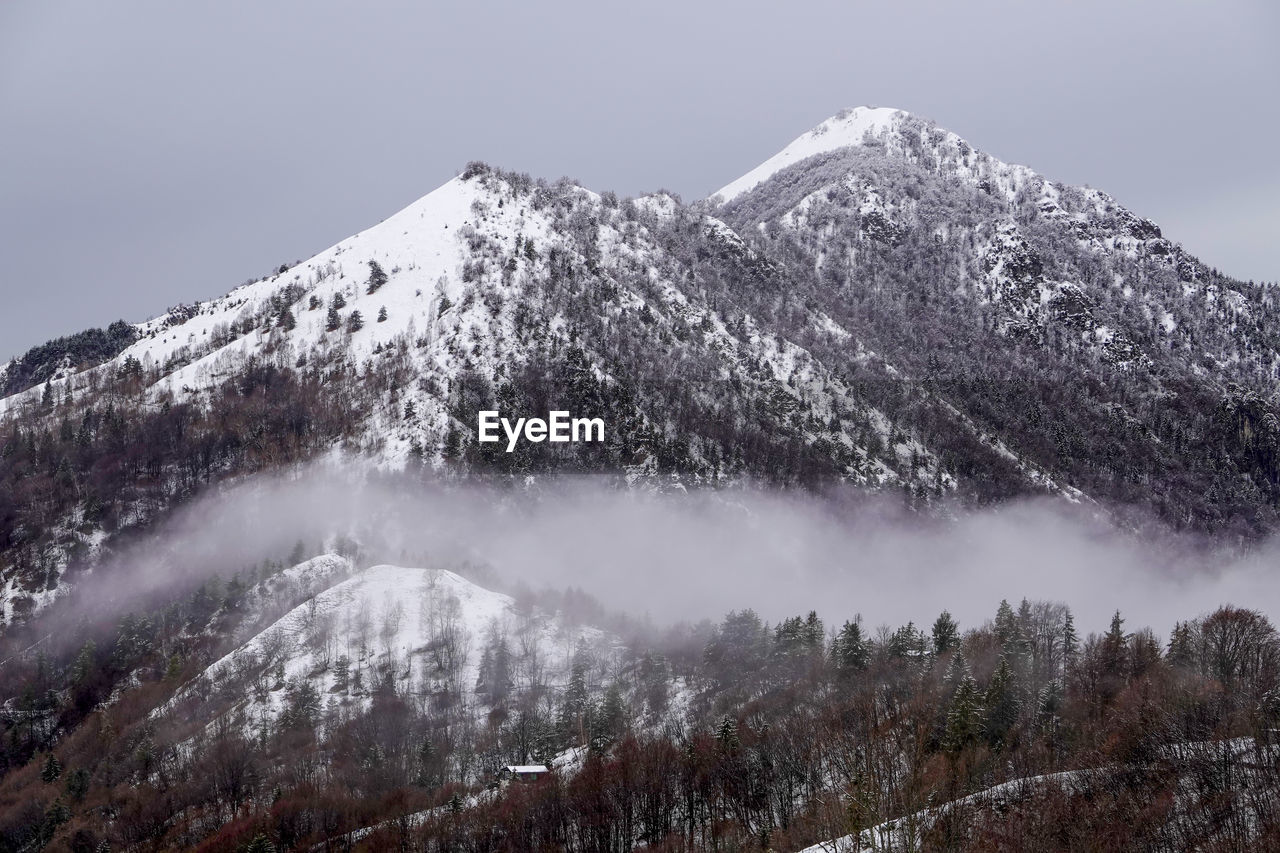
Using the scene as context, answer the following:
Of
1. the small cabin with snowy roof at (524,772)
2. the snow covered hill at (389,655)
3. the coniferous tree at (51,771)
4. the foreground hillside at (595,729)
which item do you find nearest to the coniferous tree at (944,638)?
the foreground hillside at (595,729)

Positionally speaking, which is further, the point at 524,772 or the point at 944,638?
the point at 944,638

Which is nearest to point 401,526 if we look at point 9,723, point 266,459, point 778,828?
point 266,459

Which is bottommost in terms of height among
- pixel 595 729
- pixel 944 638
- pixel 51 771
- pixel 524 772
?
pixel 51 771

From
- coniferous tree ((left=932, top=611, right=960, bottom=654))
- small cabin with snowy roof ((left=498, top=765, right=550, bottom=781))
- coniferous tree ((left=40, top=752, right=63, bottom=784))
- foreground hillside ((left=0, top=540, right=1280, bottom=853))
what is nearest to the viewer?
foreground hillside ((left=0, top=540, right=1280, bottom=853))

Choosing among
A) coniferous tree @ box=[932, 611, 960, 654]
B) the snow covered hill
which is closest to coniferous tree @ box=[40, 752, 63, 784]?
the snow covered hill

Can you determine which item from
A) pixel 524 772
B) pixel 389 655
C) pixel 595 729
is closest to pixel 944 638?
pixel 595 729

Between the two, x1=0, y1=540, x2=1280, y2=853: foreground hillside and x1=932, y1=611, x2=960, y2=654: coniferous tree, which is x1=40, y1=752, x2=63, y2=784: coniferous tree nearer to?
x1=0, y1=540, x2=1280, y2=853: foreground hillside

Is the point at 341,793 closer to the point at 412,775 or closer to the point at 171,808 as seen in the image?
the point at 412,775

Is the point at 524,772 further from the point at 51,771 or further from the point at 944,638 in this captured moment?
the point at 51,771
